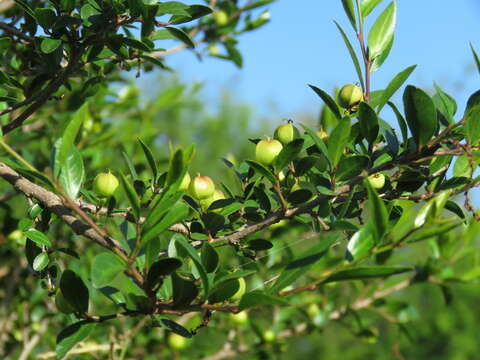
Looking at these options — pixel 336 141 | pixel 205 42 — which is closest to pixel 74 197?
pixel 336 141

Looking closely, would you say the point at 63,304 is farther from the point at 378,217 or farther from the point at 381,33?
the point at 381,33

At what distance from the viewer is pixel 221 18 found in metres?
1.83

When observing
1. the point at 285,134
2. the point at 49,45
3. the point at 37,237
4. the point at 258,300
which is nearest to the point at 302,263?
the point at 258,300

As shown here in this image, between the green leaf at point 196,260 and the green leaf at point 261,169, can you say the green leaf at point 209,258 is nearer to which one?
the green leaf at point 196,260

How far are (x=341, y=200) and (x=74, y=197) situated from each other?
397 mm

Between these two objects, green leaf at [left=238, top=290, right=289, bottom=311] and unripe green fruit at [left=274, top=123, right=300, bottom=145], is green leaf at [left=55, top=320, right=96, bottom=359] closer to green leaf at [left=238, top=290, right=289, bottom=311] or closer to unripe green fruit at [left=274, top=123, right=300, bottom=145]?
green leaf at [left=238, top=290, right=289, bottom=311]

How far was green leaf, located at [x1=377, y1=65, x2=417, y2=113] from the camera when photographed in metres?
0.83

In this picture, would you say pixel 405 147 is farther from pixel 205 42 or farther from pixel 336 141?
pixel 205 42

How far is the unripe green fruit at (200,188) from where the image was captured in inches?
33.7

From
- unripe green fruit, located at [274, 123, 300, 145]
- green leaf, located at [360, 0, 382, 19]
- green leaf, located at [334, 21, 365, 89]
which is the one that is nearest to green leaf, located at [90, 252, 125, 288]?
unripe green fruit, located at [274, 123, 300, 145]

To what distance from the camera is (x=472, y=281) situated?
5.59 feet

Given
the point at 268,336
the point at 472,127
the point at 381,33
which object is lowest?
the point at 268,336

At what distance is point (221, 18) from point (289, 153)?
3.75 ft

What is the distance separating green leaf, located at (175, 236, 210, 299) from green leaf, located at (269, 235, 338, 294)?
3.1 inches
